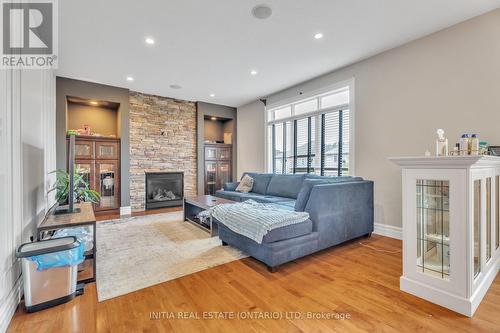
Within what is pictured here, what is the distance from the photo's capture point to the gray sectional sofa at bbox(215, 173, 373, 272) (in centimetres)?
239

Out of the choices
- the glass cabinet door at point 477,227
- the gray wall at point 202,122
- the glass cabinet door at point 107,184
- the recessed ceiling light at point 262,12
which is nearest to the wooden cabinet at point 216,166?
the gray wall at point 202,122

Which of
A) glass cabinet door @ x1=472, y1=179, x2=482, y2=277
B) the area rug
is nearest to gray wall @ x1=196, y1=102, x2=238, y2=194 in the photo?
the area rug

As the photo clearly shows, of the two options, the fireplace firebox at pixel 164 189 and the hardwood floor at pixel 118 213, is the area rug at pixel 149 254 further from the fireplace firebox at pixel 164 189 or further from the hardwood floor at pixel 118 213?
the fireplace firebox at pixel 164 189

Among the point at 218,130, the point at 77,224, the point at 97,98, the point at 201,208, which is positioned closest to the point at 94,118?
the point at 97,98

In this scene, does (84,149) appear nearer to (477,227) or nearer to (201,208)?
(201,208)

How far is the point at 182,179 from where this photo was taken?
6.25 metres

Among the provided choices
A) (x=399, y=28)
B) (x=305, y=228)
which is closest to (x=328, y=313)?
(x=305, y=228)

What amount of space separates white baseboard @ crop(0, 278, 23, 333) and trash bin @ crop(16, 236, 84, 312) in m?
0.09

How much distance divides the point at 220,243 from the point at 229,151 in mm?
4249

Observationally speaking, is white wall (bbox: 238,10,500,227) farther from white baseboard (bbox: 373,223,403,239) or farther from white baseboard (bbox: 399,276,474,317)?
white baseboard (bbox: 399,276,474,317)

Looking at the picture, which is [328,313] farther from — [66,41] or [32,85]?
[66,41]

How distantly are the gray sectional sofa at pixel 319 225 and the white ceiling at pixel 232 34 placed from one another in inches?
78.5

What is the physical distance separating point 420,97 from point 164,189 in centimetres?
569

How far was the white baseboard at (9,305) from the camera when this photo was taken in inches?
61.1
